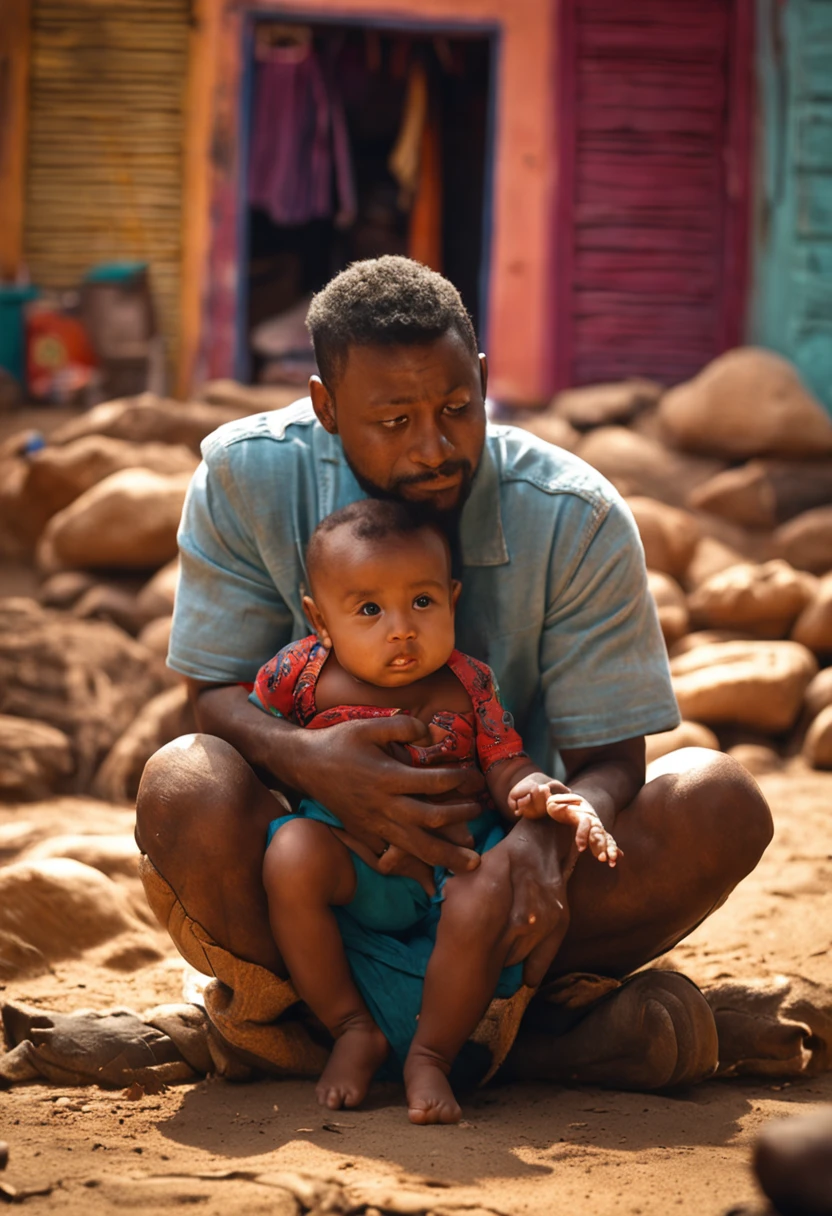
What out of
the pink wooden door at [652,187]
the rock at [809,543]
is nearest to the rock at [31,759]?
the rock at [809,543]

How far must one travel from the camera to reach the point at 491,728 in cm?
261

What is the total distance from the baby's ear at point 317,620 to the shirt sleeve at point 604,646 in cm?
46

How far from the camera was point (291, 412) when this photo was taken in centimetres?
302

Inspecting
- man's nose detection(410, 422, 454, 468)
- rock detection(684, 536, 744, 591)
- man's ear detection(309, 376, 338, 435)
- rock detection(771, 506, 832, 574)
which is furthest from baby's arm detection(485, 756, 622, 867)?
rock detection(771, 506, 832, 574)

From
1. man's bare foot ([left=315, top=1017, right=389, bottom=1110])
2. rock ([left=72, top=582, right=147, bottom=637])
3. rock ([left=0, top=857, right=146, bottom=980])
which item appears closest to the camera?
man's bare foot ([left=315, top=1017, right=389, bottom=1110])

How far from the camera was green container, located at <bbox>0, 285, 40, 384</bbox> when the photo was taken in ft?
27.0

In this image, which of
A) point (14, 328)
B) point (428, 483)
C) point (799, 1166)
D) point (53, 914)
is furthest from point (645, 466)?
point (799, 1166)

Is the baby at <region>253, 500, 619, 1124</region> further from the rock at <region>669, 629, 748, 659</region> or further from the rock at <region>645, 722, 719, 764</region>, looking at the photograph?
the rock at <region>669, 629, 748, 659</region>

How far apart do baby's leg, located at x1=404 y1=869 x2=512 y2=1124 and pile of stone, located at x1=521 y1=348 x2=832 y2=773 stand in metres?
2.45

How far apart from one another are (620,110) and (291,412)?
6.11m

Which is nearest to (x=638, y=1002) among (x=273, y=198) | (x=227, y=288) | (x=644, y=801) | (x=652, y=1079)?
(x=652, y=1079)

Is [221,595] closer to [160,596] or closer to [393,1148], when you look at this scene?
[393,1148]

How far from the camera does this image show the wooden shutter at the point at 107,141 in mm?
8438

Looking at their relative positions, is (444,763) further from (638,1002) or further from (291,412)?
(291,412)
